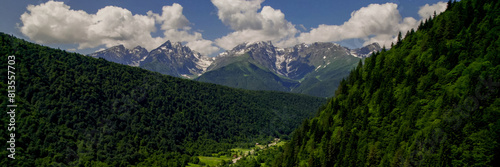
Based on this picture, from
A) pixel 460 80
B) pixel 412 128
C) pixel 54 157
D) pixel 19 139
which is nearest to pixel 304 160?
pixel 412 128

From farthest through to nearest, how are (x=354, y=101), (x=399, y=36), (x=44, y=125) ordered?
1. (x=44, y=125)
2. (x=399, y=36)
3. (x=354, y=101)

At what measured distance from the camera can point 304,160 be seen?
101 meters

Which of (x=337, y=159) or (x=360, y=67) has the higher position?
(x=360, y=67)

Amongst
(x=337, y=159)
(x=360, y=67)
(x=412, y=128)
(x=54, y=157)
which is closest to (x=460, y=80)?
(x=412, y=128)

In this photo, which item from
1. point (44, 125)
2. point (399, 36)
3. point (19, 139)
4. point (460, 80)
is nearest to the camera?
point (460, 80)

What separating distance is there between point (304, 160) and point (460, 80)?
55.4 meters

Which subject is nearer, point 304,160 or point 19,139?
point 304,160

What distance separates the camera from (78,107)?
186 m

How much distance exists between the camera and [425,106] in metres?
70.8

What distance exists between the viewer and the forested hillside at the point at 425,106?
2282 inches

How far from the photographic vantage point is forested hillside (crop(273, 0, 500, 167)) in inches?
2282

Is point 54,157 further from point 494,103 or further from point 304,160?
point 494,103

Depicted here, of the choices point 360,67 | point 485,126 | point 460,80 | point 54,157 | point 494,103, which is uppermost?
point 360,67

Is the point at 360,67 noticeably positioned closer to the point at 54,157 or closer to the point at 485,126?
the point at 485,126
